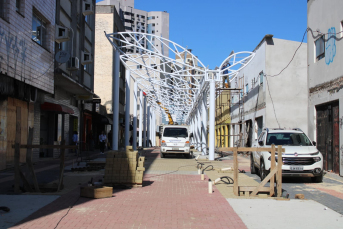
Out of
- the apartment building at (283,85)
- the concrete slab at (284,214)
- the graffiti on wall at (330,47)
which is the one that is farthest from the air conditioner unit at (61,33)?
the concrete slab at (284,214)

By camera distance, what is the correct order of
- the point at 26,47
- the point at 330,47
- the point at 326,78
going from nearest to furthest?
the point at 330,47 < the point at 326,78 < the point at 26,47

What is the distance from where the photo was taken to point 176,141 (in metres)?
25.1

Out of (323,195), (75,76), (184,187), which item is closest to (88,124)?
(75,76)

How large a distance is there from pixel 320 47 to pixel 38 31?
12929 millimetres

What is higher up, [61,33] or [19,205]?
[61,33]

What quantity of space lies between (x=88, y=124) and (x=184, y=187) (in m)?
25.0

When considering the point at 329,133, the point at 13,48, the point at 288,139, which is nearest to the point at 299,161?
the point at 288,139

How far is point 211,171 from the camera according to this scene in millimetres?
16047

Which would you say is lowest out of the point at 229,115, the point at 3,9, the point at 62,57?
the point at 229,115

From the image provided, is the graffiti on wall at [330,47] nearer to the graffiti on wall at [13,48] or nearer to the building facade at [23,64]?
the building facade at [23,64]

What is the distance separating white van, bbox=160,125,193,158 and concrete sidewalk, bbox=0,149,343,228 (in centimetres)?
1482

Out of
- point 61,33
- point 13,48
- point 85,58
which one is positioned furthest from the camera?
point 85,58

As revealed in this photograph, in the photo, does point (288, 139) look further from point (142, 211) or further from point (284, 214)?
point (142, 211)

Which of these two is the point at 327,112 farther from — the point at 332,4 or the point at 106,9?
the point at 106,9
